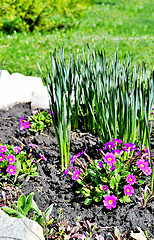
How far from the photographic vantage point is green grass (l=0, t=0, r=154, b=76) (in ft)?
16.9

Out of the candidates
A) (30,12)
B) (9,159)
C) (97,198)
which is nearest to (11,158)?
(9,159)

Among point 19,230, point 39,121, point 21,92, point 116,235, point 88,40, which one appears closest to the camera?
point 19,230

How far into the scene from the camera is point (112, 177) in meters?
1.97

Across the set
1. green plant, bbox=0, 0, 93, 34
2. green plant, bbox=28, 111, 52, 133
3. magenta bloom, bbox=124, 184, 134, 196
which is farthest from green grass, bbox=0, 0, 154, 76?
magenta bloom, bbox=124, 184, 134, 196

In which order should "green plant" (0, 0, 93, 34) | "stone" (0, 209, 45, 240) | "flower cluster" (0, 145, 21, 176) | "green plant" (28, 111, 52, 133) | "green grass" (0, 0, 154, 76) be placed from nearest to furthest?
"stone" (0, 209, 45, 240)
"flower cluster" (0, 145, 21, 176)
"green plant" (28, 111, 52, 133)
"green grass" (0, 0, 154, 76)
"green plant" (0, 0, 93, 34)

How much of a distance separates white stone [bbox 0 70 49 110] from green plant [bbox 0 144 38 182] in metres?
0.89

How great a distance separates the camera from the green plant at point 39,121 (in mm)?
2570

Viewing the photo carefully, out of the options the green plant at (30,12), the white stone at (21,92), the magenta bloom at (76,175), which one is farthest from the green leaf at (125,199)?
the green plant at (30,12)

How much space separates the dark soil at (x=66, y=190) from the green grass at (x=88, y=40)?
215 centimetres

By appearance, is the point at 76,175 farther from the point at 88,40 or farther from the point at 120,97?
the point at 88,40

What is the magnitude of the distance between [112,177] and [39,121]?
0.96 m

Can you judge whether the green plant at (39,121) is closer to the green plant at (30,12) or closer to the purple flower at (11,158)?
the purple flower at (11,158)

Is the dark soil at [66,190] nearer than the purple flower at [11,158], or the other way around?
the dark soil at [66,190]

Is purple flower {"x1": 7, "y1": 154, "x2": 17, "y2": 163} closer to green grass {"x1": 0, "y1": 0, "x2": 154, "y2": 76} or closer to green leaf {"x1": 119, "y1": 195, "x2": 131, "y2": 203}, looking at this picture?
green leaf {"x1": 119, "y1": 195, "x2": 131, "y2": 203}
